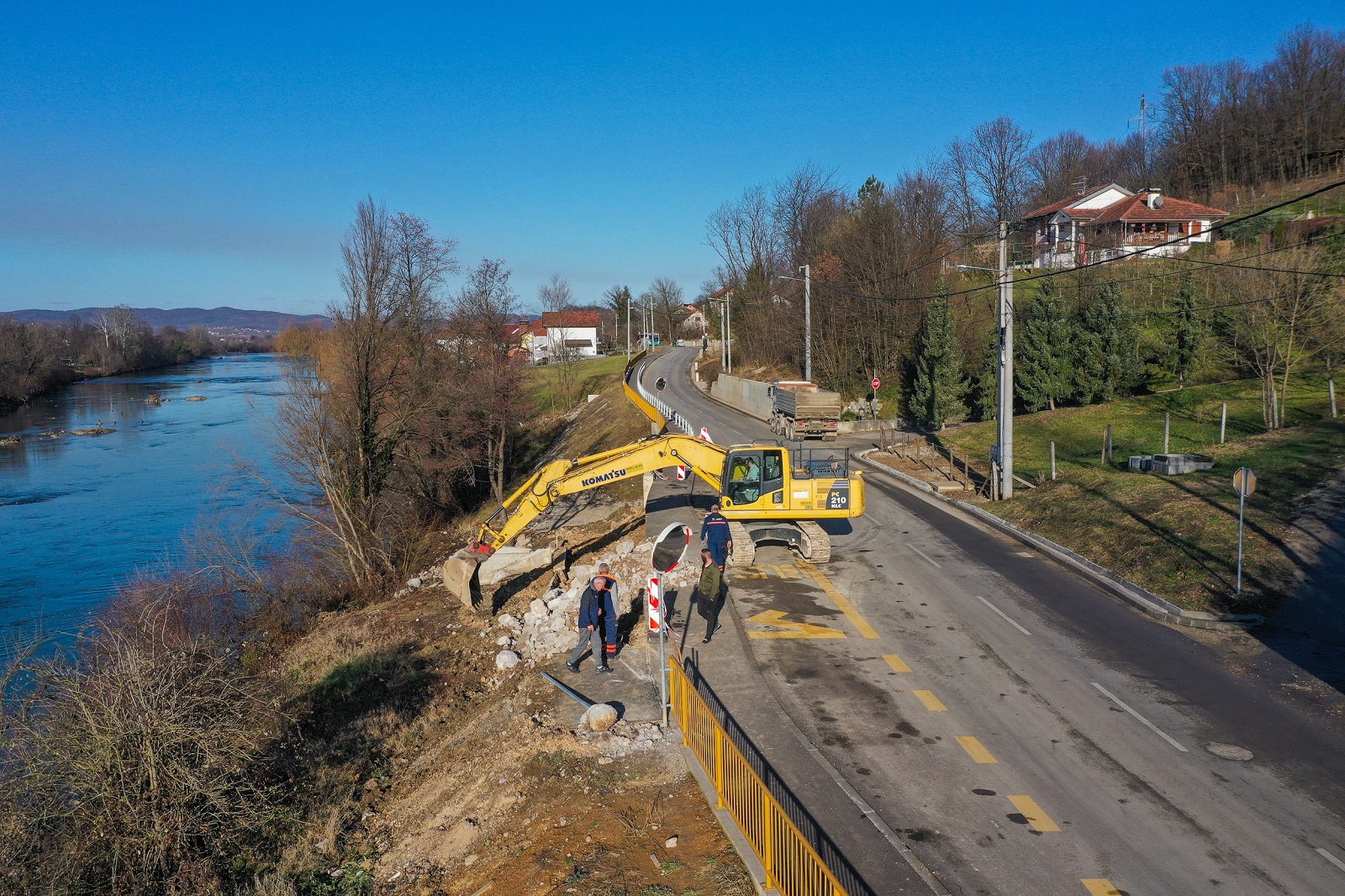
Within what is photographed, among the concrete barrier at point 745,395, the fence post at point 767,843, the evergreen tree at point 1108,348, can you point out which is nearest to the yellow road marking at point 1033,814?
the fence post at point 767,843

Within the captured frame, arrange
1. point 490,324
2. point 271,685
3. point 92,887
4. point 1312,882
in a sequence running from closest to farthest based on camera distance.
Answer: point 1312,882
point 92,887
point 271,685
point 490,324

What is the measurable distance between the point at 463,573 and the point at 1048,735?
454 inches

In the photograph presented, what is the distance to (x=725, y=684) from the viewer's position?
1175 cm

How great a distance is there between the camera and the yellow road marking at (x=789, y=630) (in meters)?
13.7

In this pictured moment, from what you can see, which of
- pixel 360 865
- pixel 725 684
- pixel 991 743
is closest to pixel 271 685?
pixel 360 865

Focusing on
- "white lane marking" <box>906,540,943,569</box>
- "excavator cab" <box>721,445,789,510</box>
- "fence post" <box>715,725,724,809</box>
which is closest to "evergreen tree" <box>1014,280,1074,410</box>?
"white lane marking" <box>906,540,943,569</box>

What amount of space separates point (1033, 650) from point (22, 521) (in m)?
37.9

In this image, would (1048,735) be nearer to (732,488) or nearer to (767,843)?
(767,843)

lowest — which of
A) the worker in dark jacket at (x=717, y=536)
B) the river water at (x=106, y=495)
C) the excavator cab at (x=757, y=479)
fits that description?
the river water at (x=106, y=495)

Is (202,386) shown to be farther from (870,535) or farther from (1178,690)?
(1178,690)

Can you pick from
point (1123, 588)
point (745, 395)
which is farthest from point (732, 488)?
point (745, 395)

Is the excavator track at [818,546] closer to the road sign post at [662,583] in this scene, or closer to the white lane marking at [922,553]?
the white lane marking at [922,553]

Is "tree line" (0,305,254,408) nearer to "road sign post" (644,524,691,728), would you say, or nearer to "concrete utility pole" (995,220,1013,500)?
"road sign post" (644,524,691,728)

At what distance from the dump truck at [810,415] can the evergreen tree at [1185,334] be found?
16660 millimetres
